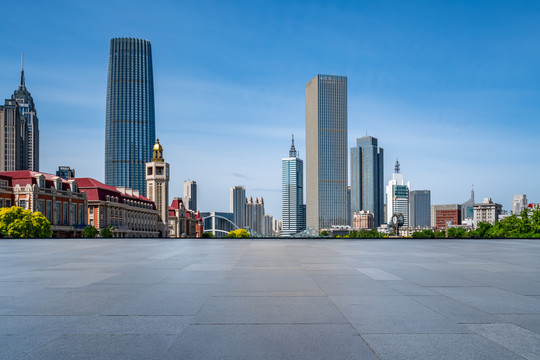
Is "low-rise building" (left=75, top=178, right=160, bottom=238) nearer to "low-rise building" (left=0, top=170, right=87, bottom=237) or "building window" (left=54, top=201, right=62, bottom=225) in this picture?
A: "low-rise building" (left=0, top=170, right=87, bottom=237)

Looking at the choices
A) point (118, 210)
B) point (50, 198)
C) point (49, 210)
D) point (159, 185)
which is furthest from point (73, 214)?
point (159, 185)

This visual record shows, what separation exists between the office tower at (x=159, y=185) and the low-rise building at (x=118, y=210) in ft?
33.3

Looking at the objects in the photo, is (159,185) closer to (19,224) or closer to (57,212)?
(57,212)

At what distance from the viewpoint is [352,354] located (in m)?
5.29

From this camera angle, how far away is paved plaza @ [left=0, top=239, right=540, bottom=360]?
→ 548 cm

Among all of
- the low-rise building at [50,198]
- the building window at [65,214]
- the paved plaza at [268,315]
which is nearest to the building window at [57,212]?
the low-rise building at [50,198]

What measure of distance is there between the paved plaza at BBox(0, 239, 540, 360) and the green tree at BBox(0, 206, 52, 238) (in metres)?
72.9

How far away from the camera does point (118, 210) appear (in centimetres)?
14075

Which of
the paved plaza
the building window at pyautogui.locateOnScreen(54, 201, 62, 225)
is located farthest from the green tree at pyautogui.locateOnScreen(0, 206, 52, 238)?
the paved plaza

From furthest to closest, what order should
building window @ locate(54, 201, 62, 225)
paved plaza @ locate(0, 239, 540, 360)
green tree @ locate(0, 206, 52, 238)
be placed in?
building window @ locate(54, 201, 62, 225), green tree @ locate(0, 206, 52, 238), paved plaza @ locate(0, 239, 540, 360)

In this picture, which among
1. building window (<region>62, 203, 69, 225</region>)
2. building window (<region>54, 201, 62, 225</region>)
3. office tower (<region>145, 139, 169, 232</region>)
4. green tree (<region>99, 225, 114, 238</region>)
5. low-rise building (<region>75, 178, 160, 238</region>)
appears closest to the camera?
building window (<region>54, 201, 62, 225</region>)

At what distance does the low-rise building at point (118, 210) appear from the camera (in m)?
129

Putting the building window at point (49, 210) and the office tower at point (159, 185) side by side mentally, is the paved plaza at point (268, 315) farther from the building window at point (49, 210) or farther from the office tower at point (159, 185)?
the office tower at point (159, 185)

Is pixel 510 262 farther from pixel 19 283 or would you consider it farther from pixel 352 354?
pixel 19 283
